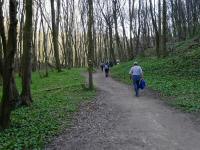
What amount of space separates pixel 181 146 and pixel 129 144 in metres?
1.29

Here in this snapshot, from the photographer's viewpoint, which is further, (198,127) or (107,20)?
(107,20)

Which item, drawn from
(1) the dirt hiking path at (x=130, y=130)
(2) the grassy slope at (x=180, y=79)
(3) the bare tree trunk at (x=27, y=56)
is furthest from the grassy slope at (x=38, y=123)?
(2) the grassy slope at (x=180, y=79)

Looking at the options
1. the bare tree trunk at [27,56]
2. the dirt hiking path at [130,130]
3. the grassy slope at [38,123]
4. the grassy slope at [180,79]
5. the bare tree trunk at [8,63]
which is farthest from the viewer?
the grassy slope at [180,79]

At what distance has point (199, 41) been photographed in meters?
37.9

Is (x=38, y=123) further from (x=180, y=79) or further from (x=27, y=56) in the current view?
(x=180, y=79)

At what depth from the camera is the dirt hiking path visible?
362 inches

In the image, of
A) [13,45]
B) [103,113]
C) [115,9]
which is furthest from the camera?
[115,9]

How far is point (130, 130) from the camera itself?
1085 centimetres

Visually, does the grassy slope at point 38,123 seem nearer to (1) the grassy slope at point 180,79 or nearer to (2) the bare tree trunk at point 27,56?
(2) the bare tree trunk at point 27,56

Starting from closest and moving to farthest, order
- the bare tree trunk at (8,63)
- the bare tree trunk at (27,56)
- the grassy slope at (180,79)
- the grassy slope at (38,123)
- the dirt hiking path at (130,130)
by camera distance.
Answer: the dirt hiking path at (130,130), the grassy slope at (38,123), the bare tree trunk at (8,63), the bare tree trunk at (27,56), the grassy slope at (180,79)

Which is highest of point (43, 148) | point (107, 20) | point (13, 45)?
point (107, 20)

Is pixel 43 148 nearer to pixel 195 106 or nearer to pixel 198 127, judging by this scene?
pixel 198 127

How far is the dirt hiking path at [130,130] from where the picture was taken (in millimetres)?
9188

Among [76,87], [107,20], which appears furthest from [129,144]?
[107,20]
